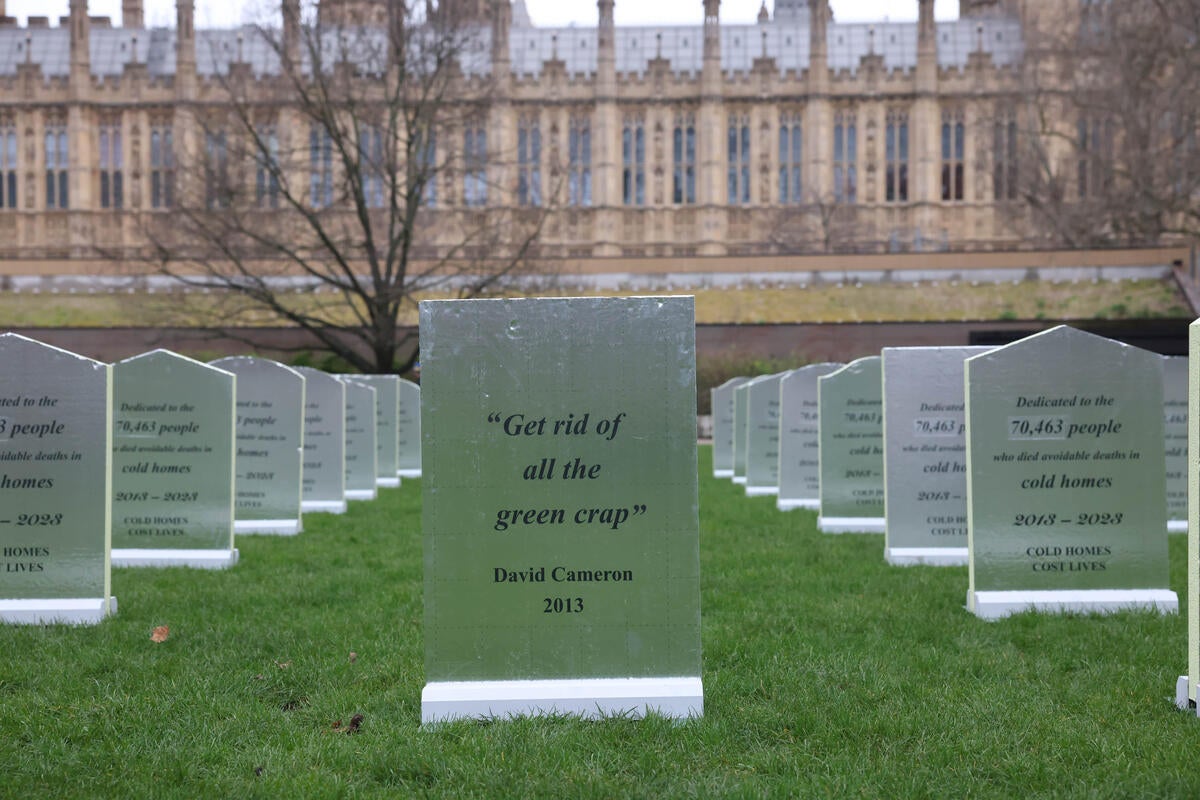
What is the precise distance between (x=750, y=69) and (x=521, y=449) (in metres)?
52.1

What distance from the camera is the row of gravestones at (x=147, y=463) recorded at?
674 centimetres

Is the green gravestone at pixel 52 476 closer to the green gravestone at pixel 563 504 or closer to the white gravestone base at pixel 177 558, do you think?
the white gravestone base at pixel 177 558

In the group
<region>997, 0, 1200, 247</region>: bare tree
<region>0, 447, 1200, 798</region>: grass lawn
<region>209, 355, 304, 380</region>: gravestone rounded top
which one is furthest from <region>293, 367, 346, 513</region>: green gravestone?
<region>997, 0, 1200, 247</region>: bare tree

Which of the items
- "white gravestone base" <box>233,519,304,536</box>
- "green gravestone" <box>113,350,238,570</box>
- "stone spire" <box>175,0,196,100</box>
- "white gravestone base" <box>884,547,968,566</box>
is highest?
"stone spire" <box>175,0,196,100</box>

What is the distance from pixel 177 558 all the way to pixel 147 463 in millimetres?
735

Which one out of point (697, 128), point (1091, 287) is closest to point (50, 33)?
point (697, 128)

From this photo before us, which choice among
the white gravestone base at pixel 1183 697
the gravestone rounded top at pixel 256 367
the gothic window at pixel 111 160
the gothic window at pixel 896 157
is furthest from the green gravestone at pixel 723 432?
the gothic window at pixel 111 160

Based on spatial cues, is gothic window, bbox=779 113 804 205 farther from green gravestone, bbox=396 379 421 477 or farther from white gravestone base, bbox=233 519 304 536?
white gravestone base, bbox=233 519 304 536

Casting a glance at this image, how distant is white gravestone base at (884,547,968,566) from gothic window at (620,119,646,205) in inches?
1776

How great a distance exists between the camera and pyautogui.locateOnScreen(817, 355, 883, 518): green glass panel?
34.4 feet

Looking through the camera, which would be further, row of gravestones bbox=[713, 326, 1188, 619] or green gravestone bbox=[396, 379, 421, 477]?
green gravestone bbox=[396, 379, 421, 477]

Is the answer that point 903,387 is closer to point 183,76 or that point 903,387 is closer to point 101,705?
point 101,705

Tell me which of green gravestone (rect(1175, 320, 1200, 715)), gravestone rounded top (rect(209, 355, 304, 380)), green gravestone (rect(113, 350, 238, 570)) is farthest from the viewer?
gravestone rounded top (rect(209, 355, 304, 380))

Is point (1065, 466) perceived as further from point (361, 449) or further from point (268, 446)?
point (361, 449)
